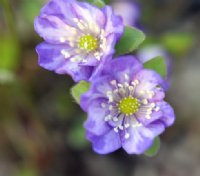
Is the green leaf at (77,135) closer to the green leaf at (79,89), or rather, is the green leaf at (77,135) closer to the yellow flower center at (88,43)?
the yellow flower center at (88,43)

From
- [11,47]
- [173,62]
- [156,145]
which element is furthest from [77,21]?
[173,62]

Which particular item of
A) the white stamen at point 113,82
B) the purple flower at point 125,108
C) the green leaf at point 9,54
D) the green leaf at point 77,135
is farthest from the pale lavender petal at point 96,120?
the green leaf at point 9,54

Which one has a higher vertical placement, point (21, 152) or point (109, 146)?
point (109, 146)

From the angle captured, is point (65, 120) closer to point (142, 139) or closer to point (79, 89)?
point (79, 89)

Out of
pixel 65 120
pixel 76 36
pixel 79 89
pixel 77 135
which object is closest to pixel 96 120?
pixel 79 89

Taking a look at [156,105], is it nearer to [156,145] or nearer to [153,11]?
[156,145]
